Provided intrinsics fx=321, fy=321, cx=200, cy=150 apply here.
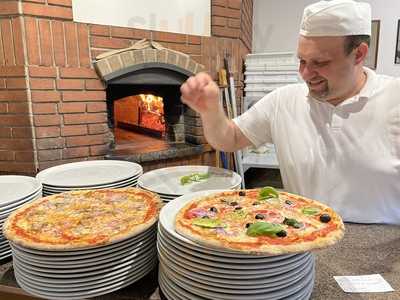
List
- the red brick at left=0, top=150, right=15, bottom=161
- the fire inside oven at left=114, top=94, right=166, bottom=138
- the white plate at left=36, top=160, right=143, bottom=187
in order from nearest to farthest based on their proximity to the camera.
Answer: the white plate at left=36, top=160, right=143, bottom=187 < the red brick at left=0, top=150, right=15, bottom=161 < the fire inside oven at left=114, top=94, right=166, bottom=138

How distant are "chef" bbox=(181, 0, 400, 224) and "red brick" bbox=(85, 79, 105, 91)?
131cm

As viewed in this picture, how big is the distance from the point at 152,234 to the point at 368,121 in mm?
909

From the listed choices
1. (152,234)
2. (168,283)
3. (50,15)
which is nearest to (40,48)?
(50,15)

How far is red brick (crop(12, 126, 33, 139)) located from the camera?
2.05 metres

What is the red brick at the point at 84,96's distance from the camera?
219 cm

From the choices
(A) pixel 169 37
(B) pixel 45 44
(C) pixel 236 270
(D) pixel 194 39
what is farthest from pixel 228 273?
(D) pixel 194 39

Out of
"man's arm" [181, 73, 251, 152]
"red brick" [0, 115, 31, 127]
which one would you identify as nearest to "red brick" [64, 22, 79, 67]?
"red brick" [0, 115, 31, 127]

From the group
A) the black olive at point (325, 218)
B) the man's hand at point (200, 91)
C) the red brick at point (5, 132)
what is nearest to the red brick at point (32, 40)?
the red brick at point (5, 132)

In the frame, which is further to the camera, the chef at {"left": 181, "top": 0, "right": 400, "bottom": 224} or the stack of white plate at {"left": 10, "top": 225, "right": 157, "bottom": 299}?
the chef at {"left": 181, "top": 0, "right": 400, "bottom": 224}

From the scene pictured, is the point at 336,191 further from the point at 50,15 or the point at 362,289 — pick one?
→ the point at 50,15

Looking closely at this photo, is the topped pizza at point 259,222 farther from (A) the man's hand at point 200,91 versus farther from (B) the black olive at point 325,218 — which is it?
(A) the man's hand at point 200,91

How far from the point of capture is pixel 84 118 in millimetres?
2295

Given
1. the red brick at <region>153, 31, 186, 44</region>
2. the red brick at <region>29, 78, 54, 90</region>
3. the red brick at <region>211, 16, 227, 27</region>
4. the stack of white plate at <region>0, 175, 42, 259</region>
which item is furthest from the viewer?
the red brick at <region>211, 16, 227, 27</region>

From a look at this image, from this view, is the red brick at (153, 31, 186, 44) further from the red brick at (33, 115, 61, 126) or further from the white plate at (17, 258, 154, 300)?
the white plate at (17, 258, 154, 300)
